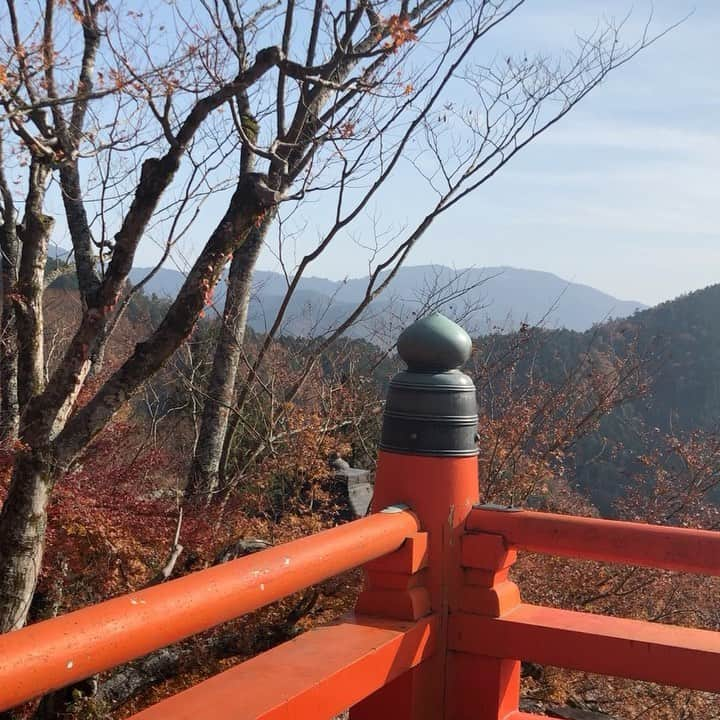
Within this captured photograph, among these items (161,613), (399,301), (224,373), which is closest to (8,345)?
(224,373)

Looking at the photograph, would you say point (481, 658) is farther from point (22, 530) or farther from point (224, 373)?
point (224, 373)

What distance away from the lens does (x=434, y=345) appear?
2201mm

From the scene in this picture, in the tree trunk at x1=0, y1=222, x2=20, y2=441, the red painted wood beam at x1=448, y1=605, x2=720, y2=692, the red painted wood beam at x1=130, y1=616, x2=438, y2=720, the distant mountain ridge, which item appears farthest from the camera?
the distant mountain ridge

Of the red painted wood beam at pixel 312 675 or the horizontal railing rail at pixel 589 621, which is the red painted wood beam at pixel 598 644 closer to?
the horizontal railing rail at pixel 589 621

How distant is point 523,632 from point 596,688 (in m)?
7.71

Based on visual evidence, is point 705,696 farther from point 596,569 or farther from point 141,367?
point 141,367

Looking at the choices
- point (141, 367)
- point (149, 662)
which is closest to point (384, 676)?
point (141, 367)

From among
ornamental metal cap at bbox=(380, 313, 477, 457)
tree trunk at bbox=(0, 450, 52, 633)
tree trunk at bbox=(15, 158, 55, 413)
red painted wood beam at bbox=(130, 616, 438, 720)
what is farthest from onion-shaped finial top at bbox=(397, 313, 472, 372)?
tree trunk at bbox=(15, 158, 55, 413)

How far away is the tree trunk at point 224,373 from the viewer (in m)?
8.24

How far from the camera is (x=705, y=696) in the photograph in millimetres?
9508

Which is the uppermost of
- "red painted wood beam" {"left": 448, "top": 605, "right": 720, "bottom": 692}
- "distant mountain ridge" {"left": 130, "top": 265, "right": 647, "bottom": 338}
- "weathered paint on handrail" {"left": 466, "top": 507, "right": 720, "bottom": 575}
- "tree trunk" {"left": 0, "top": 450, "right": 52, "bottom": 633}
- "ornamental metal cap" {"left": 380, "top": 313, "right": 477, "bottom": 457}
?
"distant mountain ridge" {"left": 130, "top": 265, "right": 647, "bottom": 338}

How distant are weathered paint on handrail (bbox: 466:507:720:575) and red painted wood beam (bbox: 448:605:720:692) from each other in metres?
0.18

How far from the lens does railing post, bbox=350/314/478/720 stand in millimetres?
2184

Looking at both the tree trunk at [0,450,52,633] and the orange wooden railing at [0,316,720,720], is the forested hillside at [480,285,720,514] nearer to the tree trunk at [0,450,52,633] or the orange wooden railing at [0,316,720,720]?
the tree trunk at [0,450,52,633]
